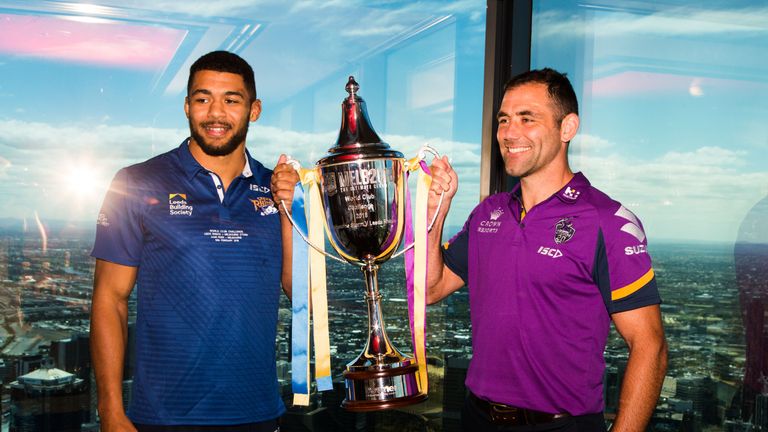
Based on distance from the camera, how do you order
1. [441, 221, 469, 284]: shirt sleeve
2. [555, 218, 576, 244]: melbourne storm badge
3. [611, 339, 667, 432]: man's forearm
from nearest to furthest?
1. [611, 339, 667, 432]: man's forearm
2. [555, 218, 576, 244]: melbourne storm badge
3. [441, 221, 469, 284]: shirt sleeve

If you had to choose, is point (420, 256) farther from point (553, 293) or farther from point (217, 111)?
point (217, 111)

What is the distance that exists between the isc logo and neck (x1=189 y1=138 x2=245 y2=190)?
747mm

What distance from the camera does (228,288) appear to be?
5.79ft

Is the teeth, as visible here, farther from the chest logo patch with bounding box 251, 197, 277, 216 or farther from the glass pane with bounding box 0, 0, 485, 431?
the glass pane with bounding box 0, 0, 485, 431

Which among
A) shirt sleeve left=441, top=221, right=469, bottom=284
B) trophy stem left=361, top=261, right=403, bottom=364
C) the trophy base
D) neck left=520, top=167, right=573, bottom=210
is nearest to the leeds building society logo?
trophy stem left=361, top=261, right=403, bottom=364

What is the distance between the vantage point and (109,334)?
5.79 ft

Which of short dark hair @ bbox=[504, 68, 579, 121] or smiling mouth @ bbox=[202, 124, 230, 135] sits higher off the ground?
short dark hair @ bbox=[504, 68, 579, 121]

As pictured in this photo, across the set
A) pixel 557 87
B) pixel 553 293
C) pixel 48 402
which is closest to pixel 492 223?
pixel 553 293

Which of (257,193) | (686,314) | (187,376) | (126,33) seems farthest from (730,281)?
(126,33)

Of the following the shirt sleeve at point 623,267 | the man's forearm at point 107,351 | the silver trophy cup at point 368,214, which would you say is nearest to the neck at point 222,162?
the silver trophy cup at point 368,214

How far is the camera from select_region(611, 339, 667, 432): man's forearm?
167 cm

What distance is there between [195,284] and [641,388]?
3.30 ft

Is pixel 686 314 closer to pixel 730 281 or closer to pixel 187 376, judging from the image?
pixel 730 281

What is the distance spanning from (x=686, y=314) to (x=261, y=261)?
4.46ft
